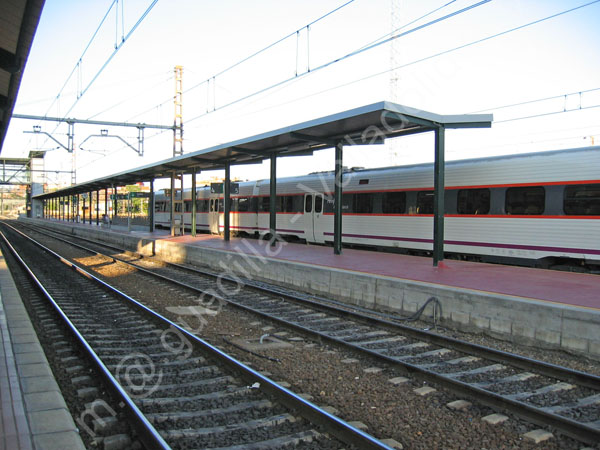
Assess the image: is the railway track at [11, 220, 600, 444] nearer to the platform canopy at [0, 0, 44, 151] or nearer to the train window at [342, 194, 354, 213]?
the platform canopy at [0, 0, 44, 151]

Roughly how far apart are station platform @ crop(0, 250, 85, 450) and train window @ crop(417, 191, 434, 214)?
11.2 meters

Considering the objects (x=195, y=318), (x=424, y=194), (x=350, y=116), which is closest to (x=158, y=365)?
(x=195, y=318)

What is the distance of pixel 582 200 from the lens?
1048cm

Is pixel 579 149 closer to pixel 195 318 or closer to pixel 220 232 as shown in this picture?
pixel 195 318

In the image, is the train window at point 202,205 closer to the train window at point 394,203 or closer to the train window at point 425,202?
the train window at point 394,203

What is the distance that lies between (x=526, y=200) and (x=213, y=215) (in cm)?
1918

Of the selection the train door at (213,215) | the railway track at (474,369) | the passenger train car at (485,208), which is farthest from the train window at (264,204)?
the railway track at (474,369)

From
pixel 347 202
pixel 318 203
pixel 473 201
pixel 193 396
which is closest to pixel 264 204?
pixel 318 203

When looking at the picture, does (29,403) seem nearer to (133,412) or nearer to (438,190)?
(133,412)

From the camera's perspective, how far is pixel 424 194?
13.9 m

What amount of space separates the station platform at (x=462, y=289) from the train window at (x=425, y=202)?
170 centimetres

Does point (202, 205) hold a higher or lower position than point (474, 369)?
higher

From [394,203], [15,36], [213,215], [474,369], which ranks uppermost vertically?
[15,36]

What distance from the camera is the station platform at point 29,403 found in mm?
3219
